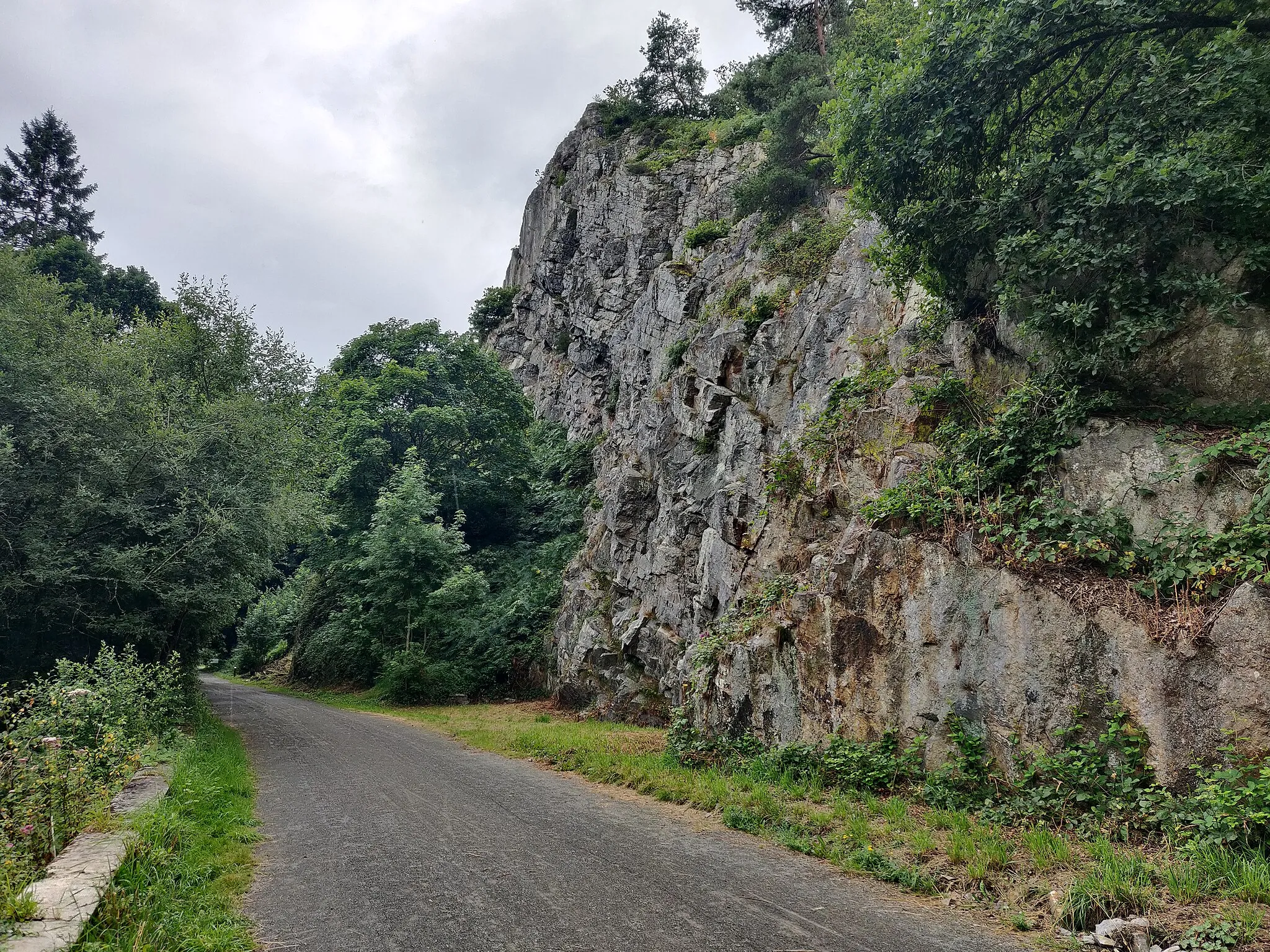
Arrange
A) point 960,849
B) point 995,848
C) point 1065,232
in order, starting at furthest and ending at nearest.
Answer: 1. point 1065,232
2. point 960,849
3. point 995,848

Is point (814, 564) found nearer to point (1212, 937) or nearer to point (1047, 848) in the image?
point (1047, 848)

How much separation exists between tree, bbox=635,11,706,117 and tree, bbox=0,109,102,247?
3946 cm

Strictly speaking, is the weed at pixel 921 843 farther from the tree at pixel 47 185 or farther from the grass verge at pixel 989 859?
the tree at pixel 47 185

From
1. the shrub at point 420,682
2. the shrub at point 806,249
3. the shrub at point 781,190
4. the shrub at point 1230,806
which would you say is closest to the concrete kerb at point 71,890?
the shrub at point 1230,806

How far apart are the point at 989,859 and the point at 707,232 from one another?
74.1 ft

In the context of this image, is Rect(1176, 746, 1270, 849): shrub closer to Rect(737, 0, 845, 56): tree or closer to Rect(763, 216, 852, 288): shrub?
Rect(763, 216, 852, 288): shrub

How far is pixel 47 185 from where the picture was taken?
148 ft

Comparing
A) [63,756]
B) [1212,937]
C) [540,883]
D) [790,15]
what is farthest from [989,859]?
[790,15]

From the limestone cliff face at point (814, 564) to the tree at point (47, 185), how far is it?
41.3 meters

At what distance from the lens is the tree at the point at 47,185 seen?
43.4 m

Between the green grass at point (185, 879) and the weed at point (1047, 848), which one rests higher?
the weed at point (1047, 848)

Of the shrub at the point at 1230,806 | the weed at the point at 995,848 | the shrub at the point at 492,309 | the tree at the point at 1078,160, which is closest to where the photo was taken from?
the shrub at the point at 1230,806

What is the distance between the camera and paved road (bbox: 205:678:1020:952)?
172 inches

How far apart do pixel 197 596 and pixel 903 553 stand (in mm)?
14400
